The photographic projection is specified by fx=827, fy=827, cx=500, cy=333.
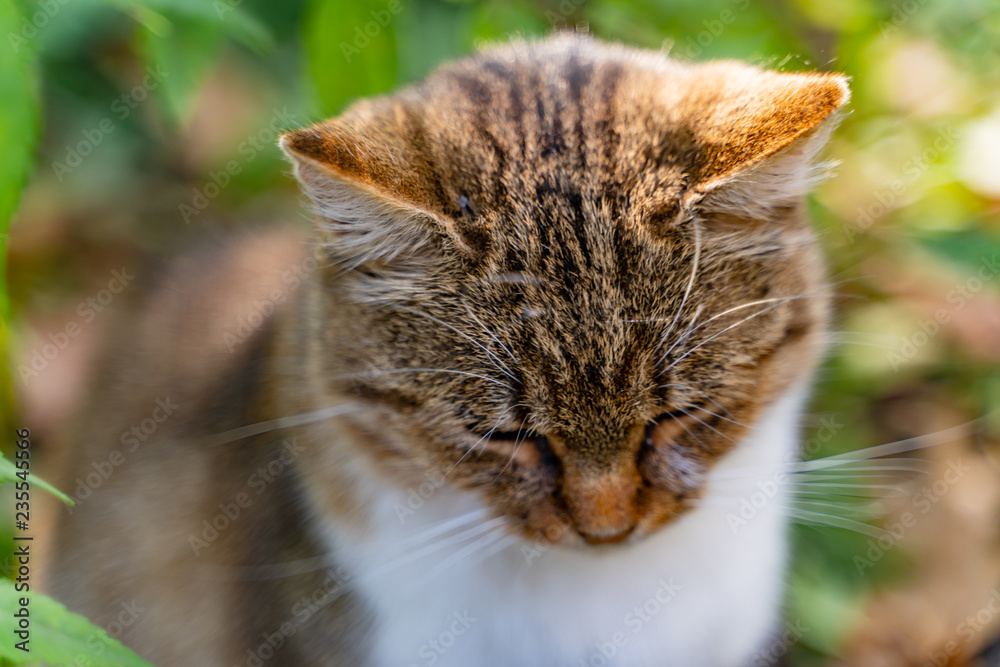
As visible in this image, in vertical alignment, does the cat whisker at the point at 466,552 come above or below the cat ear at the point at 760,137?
below

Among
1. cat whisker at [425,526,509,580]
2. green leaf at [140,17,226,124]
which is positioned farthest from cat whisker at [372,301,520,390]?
green leaf at [140,17,226,124]

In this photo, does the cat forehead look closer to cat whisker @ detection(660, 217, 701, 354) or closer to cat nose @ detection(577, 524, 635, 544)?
cat whisker @ detection(660, 217, 701, 354)

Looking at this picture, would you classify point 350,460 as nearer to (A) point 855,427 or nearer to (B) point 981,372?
(A) point 855,427

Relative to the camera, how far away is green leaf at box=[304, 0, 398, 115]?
2041 millimetres

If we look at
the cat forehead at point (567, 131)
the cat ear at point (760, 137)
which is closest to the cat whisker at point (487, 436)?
the cat forehead at point (567, 131)

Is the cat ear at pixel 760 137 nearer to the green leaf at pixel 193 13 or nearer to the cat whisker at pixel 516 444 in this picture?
the cat whisker at pixel 516 444

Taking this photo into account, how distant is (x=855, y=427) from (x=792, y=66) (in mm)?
1151

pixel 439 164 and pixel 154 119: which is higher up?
pixel 154 119

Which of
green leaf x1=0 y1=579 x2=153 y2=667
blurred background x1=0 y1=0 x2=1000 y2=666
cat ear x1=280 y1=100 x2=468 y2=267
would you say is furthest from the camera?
blurred background x1=0 y1=0 x2=1000 y2=666

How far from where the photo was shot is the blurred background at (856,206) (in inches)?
86.0

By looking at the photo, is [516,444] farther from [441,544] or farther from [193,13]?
[193,13]

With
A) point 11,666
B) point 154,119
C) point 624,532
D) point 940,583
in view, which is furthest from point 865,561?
point 154,119

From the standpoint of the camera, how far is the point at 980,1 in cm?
205

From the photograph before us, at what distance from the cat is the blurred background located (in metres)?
0.49
